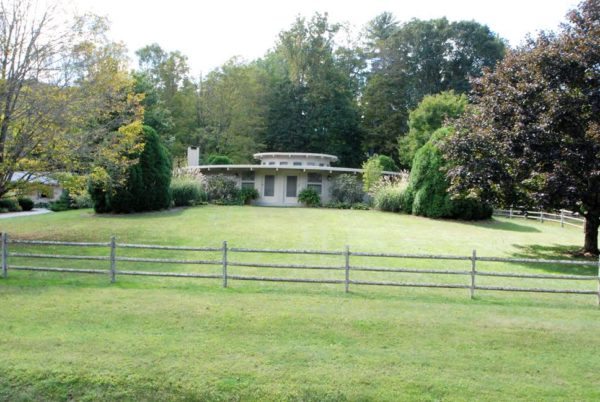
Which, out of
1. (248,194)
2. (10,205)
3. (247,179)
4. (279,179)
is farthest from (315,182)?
(10,205)

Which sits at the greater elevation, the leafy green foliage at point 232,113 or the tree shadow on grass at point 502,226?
the leafy green foliage at point 232,113

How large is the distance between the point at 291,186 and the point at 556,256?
19747 mm

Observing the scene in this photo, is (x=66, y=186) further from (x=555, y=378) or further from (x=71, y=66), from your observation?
(x=555, y=378)

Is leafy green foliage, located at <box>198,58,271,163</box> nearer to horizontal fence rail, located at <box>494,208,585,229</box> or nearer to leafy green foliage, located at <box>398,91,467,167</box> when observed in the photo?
leafy green foliage, located at <box>398,91,467,167</box>

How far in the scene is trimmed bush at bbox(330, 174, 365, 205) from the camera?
102 feet

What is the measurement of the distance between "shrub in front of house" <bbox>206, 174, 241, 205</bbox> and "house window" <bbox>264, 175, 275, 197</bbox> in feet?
7.58

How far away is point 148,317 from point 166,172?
16.8 meters

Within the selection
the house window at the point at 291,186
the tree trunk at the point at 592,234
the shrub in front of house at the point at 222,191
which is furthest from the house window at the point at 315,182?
the tree trunk at the point at 592,234

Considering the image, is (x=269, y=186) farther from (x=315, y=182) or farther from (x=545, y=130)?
(x=545, y=130)

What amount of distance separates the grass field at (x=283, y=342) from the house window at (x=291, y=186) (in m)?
21.1

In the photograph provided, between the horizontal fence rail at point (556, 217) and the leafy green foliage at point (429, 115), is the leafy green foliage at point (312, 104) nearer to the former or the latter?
the leafy green foliage at point (429, 115)

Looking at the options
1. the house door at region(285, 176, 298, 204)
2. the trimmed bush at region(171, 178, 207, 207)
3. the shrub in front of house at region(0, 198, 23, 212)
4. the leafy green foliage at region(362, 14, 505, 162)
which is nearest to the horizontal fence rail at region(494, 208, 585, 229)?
the house door at region(285, 176, 298, 204)

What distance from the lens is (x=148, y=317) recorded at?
7.66 m

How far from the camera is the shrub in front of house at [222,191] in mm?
30562
